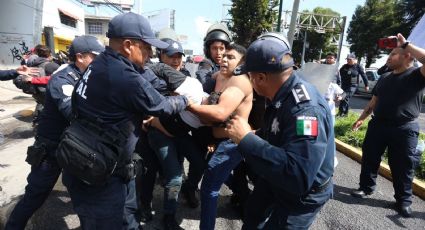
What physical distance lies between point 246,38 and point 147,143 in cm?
2065

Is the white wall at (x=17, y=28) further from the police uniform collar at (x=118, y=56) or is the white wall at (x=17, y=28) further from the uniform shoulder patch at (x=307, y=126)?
the uniform shoulder patch at (x=307, y=126)

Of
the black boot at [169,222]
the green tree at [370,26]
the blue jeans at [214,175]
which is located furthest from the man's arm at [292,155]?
the green tree at [370,26]

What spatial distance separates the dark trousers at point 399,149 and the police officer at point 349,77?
5.78m

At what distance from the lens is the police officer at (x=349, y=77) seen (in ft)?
31.1

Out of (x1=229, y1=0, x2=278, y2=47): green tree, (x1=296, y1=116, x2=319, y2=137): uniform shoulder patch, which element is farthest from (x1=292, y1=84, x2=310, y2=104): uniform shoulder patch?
(x1=229, y1=0, x2=278, y2=47): green tree

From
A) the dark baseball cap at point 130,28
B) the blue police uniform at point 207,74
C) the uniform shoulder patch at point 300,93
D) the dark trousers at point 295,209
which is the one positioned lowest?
the dark trousers at point 295,209

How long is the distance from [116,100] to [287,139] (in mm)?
1002

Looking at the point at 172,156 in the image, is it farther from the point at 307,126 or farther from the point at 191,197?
the point at 307,126

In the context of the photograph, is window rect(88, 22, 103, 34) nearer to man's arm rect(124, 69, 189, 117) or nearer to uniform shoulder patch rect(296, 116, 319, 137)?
man's arm rect(124, 69, 189, 117)

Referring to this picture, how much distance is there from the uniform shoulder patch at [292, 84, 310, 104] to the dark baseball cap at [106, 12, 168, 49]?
935 mm

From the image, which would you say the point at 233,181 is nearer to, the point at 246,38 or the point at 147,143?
the point at 147,143

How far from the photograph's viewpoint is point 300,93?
5.31 feet

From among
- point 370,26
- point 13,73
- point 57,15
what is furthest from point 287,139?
point 370,26

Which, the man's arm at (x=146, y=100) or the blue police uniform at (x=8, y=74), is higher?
the man's arm at (x=146, y=100)
